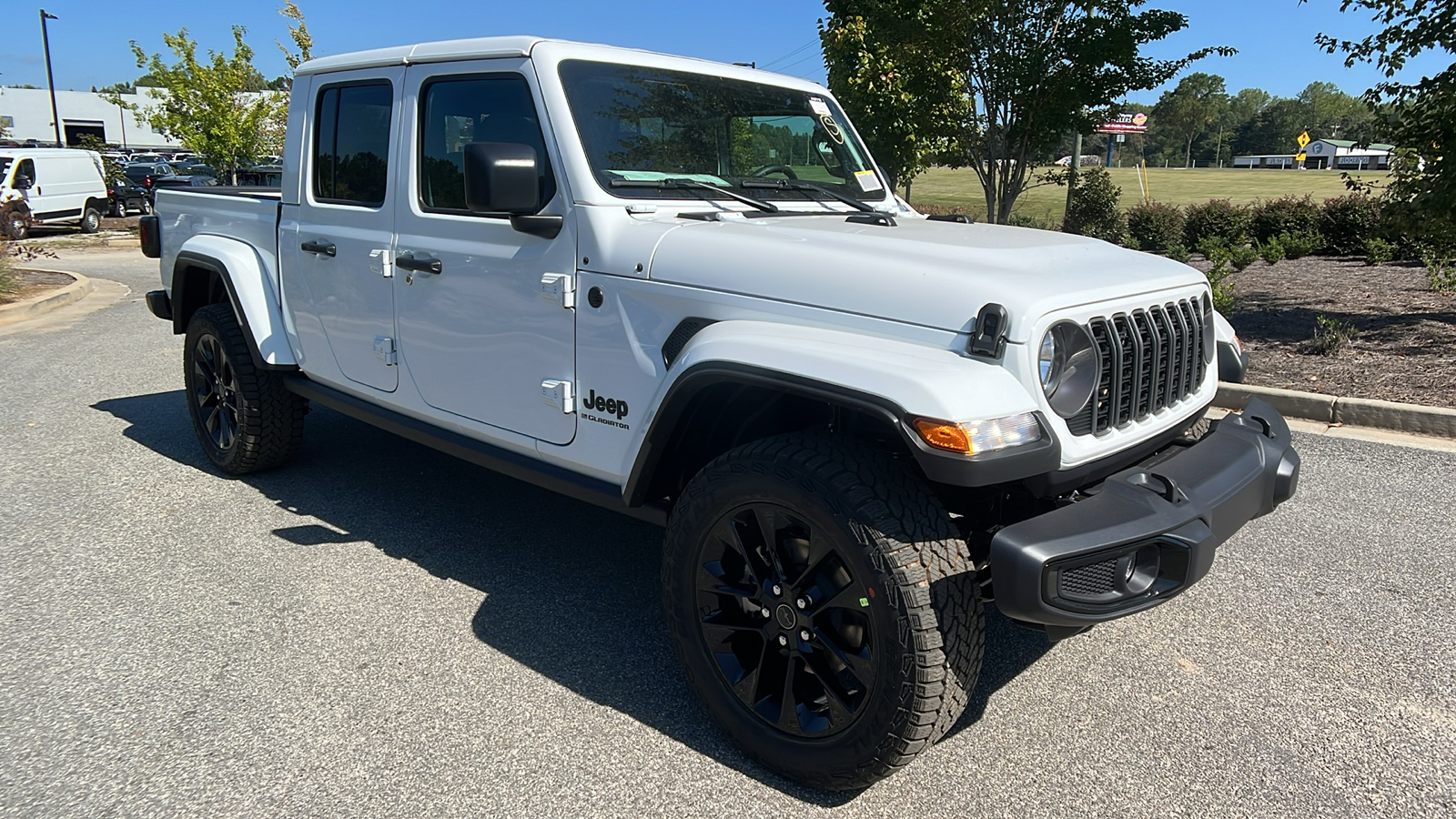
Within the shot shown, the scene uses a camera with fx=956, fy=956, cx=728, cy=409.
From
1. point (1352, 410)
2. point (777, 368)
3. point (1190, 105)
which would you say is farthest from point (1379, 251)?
point (1190, 105)

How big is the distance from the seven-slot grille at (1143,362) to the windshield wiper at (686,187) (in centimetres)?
127

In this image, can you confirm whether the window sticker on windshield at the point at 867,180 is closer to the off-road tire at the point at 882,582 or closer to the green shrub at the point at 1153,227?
the off-road tire at the point at 882,582

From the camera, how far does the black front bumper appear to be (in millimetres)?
2150

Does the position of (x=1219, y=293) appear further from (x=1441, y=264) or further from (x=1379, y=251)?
(x=1379, y=251)

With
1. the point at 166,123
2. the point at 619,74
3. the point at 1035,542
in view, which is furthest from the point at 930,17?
the point at 166,123

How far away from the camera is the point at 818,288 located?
2.59 metres

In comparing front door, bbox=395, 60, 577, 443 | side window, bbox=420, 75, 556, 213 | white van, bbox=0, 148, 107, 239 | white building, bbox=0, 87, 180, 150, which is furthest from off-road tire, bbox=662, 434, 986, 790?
white building, bbox=0, 87, 180, 150

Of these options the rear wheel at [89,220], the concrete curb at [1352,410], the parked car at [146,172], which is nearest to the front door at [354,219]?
the concrete curb at [1352,410]

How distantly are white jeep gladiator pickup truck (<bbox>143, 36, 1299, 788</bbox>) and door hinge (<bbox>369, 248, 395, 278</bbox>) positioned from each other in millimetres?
25

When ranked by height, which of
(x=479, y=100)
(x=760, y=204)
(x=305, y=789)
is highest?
(x=479, y=100)

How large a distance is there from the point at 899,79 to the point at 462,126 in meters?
8.86

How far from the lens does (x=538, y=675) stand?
3.14 m

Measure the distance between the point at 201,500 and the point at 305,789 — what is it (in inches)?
107

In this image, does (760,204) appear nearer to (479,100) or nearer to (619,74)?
(619,74)
